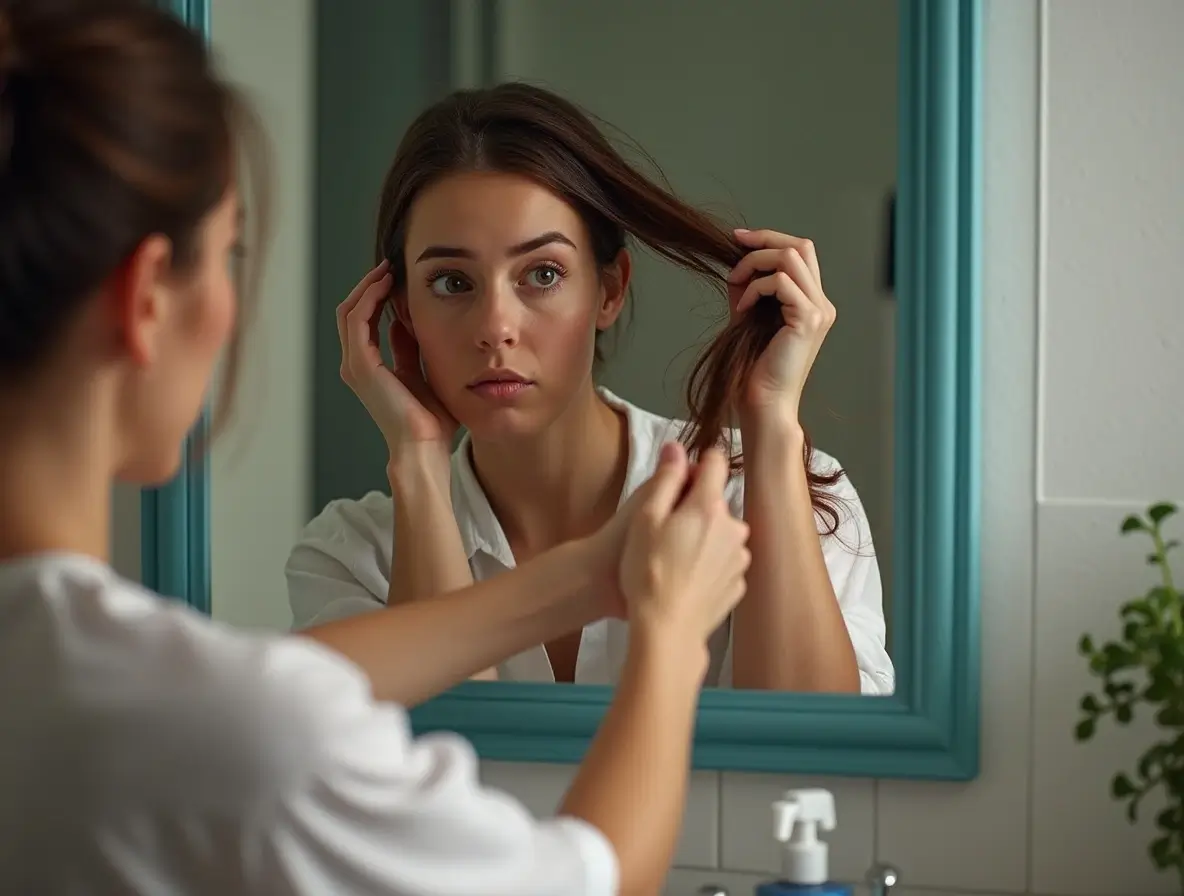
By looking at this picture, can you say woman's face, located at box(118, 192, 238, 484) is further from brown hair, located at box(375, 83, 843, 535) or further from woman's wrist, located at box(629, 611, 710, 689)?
brown hair, located at box(375, 83, 843, 535)

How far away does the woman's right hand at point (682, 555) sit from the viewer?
0.82 metres

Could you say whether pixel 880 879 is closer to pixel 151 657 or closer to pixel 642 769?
pixel 642 769

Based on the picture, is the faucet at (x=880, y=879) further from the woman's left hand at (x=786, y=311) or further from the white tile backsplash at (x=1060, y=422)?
the woman's left hand at (x=786, y=311)

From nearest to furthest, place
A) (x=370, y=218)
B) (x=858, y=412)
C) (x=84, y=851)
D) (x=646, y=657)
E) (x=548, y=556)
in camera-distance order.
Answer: (x=84, y=851), (x=646, y=657), (x=548, y=556), (x=858, y=412), (x=370, y=218)

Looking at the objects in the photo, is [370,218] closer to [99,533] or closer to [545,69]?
[545,69]

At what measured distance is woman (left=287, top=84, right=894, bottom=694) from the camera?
103 centimetres

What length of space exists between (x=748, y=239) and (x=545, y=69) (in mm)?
203

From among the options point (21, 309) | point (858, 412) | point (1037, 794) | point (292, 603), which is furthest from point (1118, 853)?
point (21, 309)

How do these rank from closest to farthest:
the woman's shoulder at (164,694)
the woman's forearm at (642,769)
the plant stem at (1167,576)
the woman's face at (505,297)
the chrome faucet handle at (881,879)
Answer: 1. the woman's shoulder at (164,694)
2. the woman's forearm at (642,769)
3. the plant stem at (1167,576)
4. the chrome faucet handle at (881,879)
5. the woman's face at (505,297)

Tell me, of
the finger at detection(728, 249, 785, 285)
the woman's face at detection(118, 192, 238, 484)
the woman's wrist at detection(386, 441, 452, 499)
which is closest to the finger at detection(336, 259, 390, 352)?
the woman's wrist at detection(386, 441, 452, 499)

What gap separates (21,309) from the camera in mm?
658

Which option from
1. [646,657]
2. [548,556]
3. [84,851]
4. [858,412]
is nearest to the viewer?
[84,851]

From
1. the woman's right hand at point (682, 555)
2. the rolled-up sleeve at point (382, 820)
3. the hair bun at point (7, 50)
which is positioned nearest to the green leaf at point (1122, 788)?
the woman's right hand at point (682, 555)

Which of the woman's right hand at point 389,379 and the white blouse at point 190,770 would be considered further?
the woman's right hand at point 389,379
